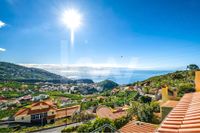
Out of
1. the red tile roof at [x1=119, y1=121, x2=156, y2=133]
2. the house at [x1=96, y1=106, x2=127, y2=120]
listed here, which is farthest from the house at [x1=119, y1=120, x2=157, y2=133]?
the house at [x1=96, y1=106, x2=127, y2=120]

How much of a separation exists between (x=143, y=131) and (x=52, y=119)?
21.8 meters

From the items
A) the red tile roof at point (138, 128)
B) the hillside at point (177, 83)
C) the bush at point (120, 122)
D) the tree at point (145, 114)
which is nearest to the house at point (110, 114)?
the bush at point (120, 122)

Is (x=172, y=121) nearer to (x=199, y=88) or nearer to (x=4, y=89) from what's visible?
(x=199, y=88)

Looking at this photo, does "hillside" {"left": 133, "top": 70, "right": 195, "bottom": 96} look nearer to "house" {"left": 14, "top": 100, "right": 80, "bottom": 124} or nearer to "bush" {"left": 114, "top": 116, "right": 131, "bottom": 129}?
"bush" {"left": 114, "top": 116, "right": 131, "bottom": 129}

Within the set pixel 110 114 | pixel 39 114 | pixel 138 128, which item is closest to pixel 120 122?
pixel 138 128

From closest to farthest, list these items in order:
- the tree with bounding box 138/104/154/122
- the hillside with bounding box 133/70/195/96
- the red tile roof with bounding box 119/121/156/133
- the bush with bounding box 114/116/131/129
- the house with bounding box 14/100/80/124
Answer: the red tile roof with bounding box 119/121/156/133 → the bush with bounding box 114/116/131/129 → the tree with bounding box 138/104/154/122 → the house with bounding box 14/100/80/124 → the hillside with bounding box 133/70/195/96

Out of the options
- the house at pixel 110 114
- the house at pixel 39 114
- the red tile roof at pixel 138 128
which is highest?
the red tile roof at pixel 138 128

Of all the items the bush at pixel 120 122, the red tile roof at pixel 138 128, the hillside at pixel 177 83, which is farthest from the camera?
the hillside at pixel 177 83

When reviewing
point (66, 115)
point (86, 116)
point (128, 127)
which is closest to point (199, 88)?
point (128, 127)

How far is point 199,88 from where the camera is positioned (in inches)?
428

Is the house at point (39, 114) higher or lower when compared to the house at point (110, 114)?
lower

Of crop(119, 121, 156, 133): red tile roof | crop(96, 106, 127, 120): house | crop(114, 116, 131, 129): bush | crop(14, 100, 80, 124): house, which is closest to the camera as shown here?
crop(119, 121, 156, 133): red tile roof

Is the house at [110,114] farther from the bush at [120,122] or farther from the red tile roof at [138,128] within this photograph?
the red tile roof at [138,128]

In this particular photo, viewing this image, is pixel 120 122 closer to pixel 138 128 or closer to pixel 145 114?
pixel 145 114
